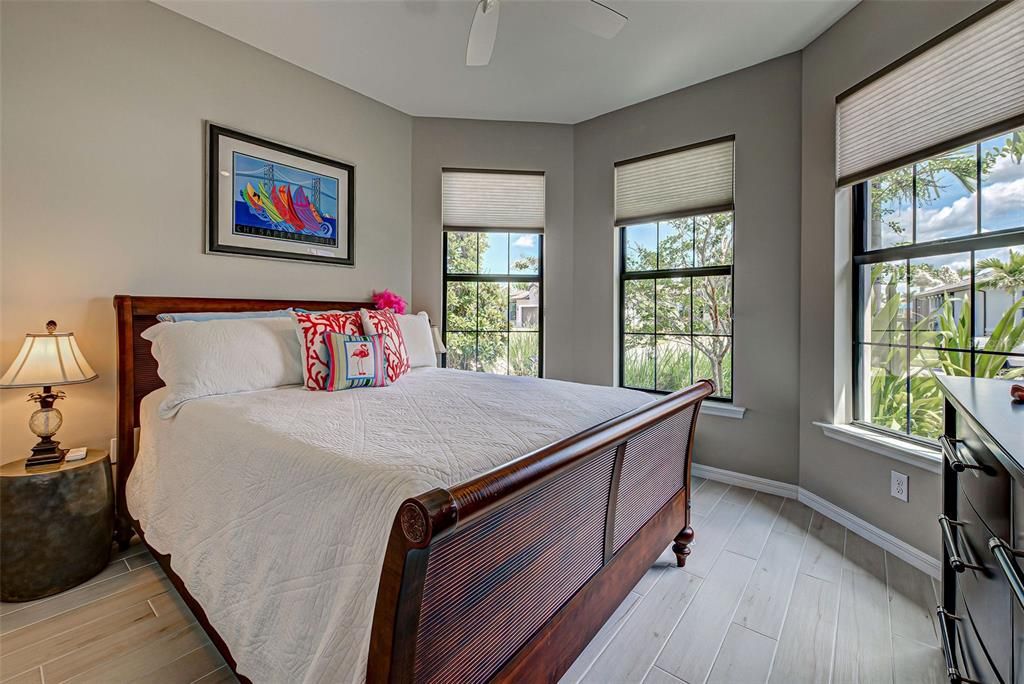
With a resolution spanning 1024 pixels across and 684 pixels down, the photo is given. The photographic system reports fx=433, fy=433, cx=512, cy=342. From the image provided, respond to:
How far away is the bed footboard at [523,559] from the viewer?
2.51 feet

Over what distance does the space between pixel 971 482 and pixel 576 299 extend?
9.27 feet

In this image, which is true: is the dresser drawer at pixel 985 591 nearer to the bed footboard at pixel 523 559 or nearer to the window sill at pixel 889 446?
the bed footboard at pixel 523 559

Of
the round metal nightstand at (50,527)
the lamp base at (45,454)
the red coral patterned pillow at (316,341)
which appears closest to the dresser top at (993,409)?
the red coral patterned pillow at (316,341)

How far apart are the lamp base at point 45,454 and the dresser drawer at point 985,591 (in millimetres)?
3028

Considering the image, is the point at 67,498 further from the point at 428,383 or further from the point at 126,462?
the point at 428,383

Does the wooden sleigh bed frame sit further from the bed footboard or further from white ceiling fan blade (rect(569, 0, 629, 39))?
white ceiling fan blade (rect(569, 0, 629, 39))

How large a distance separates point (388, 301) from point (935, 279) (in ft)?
10.5

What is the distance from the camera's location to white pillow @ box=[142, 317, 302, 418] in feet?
6.09

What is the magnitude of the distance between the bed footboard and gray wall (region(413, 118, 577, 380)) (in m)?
2.04

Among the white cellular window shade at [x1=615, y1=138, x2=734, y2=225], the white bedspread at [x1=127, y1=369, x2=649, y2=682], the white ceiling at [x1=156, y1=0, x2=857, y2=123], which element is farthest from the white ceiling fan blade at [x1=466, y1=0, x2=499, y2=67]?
the white cellular window shade at [x1=615, y1=138, x2=734, y2=225]

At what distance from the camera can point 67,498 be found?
180cm

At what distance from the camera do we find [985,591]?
0.89 metres

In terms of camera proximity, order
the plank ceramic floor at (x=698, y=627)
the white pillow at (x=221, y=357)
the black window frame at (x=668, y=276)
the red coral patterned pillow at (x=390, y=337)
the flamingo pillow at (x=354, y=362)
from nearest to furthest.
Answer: the plank ceramic floor at (x=698, y=627)
the white pillow at (x=221, y=357)
the flamingo pillow at (x=354, y=362)
the red coral patterned pillow at (x=390, y=337)
the black window frame at (x=668, y=276)

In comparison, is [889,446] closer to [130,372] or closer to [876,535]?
[876,535]
